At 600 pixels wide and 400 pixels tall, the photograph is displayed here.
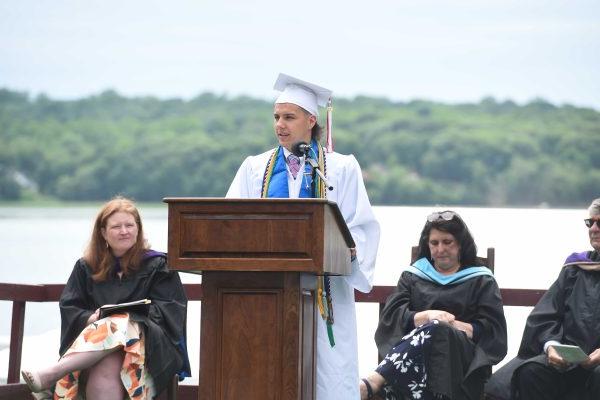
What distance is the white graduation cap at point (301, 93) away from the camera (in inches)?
194

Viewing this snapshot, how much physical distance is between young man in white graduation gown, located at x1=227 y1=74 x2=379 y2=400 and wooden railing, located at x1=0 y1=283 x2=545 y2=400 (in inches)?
47.0

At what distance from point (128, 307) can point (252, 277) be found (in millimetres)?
1062

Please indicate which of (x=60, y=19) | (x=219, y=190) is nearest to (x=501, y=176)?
(x=219, y=190)

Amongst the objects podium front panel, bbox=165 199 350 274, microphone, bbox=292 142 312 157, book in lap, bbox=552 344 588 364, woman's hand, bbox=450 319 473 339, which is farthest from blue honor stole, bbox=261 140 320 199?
book in lap, bbox=552 344 588 364

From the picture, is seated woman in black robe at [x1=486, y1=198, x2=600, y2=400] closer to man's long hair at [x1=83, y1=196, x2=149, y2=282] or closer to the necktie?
the necktie

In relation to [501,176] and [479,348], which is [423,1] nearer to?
[501,176]

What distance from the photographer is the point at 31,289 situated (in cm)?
598

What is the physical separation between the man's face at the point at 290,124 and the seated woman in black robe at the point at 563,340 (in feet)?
4.85

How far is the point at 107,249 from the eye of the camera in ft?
16.8

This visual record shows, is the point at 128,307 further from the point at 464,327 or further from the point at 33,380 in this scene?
the point at 464,327

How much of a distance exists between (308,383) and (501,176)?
2865 centimetres

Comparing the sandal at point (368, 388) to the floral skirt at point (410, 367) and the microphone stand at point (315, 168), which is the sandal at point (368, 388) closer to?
the floral skirt at point (410, 367)

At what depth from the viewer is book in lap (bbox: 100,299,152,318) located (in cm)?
475

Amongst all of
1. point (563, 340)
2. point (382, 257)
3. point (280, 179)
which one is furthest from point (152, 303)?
point (382, 257)
